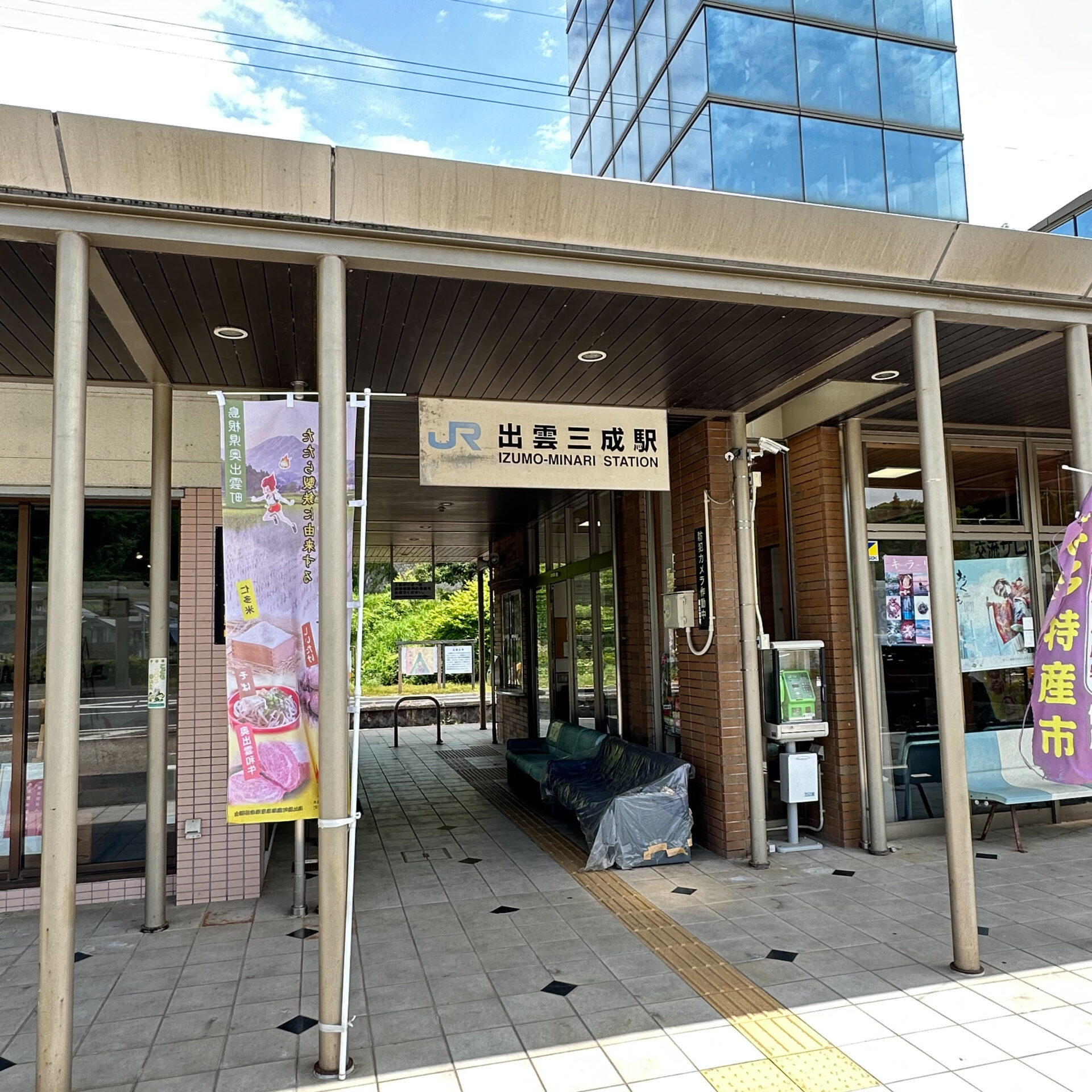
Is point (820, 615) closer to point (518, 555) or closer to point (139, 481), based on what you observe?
point (139, 481)

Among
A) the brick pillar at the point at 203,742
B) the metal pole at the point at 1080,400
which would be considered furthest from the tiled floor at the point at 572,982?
the metal pole at the point at 1080,400

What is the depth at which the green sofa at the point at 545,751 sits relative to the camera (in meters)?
7.67

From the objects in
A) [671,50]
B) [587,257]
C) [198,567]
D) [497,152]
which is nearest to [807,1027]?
[587,257]

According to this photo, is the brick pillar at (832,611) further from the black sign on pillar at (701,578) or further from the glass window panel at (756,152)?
the glass window panel at (756,152)

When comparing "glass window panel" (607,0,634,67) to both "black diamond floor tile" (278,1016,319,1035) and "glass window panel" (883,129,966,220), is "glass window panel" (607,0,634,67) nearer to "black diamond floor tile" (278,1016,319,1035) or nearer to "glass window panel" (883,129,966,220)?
"glass window panel" (883,129,966,220)

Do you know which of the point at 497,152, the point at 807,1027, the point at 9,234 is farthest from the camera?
the point at 497,152

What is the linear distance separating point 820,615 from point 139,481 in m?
4.89

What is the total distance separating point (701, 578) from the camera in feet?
20.2

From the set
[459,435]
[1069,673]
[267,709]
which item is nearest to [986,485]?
[1069,673]

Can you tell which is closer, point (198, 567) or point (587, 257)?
point (587, 257)

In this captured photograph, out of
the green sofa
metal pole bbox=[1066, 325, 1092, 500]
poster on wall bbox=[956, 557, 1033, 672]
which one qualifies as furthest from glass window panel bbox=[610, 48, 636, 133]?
metal pole bbox=[1066, 325, 1092, 500]

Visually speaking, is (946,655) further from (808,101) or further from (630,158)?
(630,158)

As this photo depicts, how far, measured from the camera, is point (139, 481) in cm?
526

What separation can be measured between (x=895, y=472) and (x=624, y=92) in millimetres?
12936
